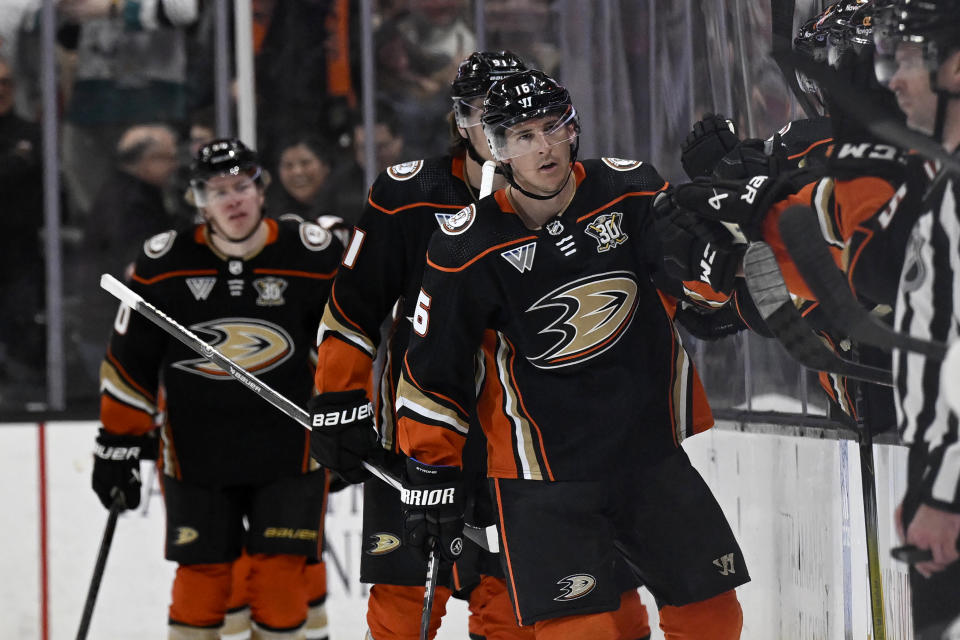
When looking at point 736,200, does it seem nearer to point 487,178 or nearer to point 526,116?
point 526,116

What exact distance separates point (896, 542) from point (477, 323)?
0.85m

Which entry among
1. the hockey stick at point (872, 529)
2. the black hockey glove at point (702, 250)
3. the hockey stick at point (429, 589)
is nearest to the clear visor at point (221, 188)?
the hockey stick at point (429, 589)

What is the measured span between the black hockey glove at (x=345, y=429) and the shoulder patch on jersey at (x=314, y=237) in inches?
32.1

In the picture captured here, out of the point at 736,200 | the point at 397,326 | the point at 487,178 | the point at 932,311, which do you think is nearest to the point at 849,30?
the point at 736,200

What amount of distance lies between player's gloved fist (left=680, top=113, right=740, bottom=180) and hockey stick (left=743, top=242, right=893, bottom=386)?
321 millimetres

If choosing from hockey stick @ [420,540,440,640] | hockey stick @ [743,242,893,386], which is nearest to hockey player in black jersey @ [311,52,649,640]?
hockey stick @ [420,540,440,640]

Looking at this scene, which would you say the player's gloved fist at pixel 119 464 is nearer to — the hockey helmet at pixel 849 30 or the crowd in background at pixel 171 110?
the crowd in background at pixel 171 110

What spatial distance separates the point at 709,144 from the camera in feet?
7.11

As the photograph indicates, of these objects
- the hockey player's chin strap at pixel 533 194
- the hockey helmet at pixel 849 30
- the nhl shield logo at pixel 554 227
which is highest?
the hockey helmet at pixel 849 30

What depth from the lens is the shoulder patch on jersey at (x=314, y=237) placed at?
338cm

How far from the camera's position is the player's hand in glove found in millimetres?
3375

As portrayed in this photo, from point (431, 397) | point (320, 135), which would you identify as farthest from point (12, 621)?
point (431, 397)

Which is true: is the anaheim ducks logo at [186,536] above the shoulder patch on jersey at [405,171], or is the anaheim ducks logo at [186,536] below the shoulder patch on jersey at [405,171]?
below

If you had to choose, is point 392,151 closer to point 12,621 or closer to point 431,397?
point 12,621
